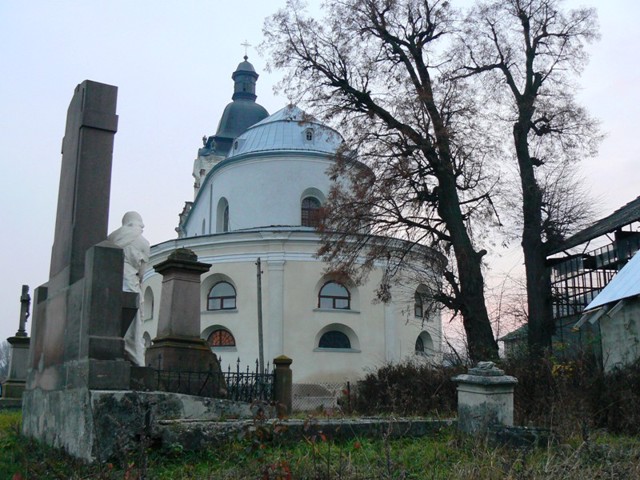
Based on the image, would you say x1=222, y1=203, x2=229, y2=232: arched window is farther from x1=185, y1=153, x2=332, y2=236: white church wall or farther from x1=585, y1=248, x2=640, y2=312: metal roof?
x1=585, y1=248, x2=640, y2=312: metal roof

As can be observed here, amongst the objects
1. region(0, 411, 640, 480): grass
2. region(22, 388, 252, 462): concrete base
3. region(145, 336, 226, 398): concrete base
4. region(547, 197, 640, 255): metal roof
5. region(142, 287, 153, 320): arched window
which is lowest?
region(0, 411, 640, 480): grass

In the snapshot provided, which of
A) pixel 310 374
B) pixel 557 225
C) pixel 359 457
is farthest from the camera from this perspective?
pixel 310 374

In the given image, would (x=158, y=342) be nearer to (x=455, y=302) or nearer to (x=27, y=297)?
(x=455, y=302)

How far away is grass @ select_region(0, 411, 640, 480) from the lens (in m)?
5.07

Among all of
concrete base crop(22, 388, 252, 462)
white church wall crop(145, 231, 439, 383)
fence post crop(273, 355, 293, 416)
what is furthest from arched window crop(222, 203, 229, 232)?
concrete base crop(22, 388, 252, 462)

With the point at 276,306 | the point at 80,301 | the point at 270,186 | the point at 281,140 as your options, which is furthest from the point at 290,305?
the point at 80,301

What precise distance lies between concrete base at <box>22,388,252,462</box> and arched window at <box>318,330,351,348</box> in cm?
2137

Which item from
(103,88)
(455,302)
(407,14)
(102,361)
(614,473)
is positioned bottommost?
(614,473)

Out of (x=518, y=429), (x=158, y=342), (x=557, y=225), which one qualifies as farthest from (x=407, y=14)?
(x=518, y=429)

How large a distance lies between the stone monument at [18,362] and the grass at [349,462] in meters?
11.1

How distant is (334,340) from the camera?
29.3 m

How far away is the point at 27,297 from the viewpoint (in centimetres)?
2089

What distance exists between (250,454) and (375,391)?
964 centimetres

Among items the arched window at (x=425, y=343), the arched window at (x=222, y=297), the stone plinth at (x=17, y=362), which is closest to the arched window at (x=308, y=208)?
the arched window at (x=222, y=297)
